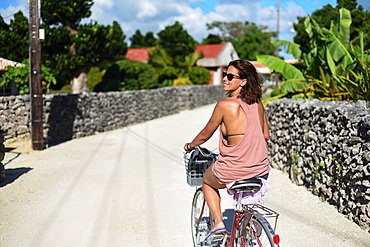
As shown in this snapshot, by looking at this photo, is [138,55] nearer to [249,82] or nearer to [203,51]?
[203,51]

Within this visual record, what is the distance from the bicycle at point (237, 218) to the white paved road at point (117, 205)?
67 cm

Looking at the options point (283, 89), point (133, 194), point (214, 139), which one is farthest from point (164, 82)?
point (133, 194)

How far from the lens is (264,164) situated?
346 centimetres

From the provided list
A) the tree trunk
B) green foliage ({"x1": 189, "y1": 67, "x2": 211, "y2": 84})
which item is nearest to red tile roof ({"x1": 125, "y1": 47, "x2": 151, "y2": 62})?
green foliage ({"x1": 189, "y1": 67, "x2": 211, "y2": 84})

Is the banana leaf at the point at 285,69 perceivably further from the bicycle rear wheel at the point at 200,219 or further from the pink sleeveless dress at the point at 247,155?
the pink sleeveless dress at the point at 247,155

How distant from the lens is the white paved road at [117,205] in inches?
199

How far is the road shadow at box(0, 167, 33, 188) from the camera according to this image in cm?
780

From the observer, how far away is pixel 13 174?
332 inches

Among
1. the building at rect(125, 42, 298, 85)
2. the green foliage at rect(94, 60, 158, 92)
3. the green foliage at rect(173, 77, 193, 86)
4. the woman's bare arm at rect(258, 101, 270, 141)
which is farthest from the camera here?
the building at rect(125, 42, 298, 85)

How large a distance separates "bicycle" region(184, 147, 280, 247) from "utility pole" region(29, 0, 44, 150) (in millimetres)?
8006

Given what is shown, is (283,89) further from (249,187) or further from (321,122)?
(249,187)

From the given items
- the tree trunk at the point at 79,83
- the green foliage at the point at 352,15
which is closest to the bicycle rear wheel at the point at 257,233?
the green foliage at the point at 352,15

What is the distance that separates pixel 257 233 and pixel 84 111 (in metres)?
12.1

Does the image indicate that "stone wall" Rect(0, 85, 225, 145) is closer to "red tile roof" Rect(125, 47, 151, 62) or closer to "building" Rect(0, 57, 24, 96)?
"building" Rect(0, 57, 24, 96)
